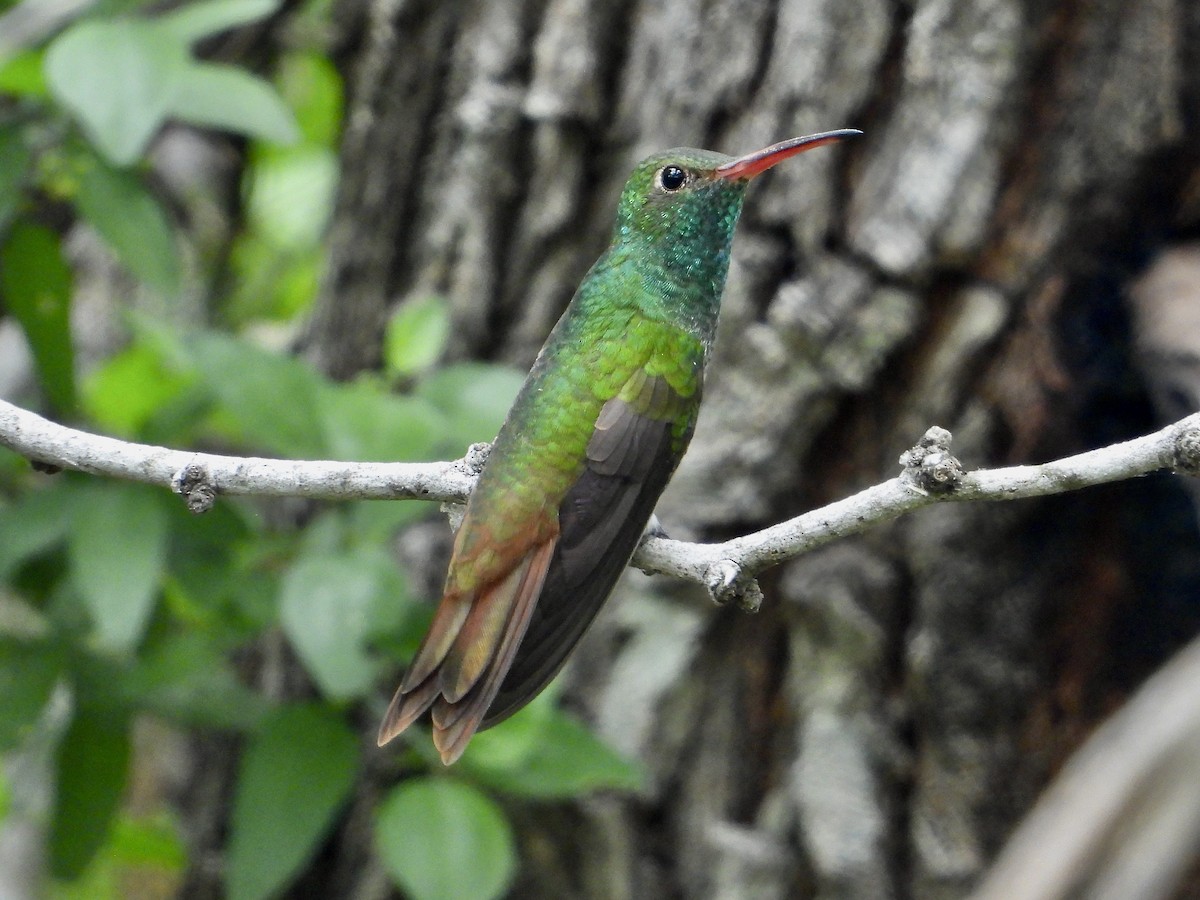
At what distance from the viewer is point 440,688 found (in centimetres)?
224

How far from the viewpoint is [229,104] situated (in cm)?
290

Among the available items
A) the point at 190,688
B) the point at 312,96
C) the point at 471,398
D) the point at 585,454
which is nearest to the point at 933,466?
the point at 585,454

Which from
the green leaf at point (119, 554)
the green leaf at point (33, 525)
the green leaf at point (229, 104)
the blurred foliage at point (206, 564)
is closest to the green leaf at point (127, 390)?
the blurred foliage at point (206, 564)

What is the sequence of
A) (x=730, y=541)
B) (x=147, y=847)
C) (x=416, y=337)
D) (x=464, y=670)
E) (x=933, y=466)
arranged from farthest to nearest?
(x=147, y=847) < (x=416, y=337) < (x=464, y=670) < (x=730, y=541) < (x=933, y=466)

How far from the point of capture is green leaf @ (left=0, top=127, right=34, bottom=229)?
115 inches

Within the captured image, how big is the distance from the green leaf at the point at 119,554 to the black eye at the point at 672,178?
1303 mm

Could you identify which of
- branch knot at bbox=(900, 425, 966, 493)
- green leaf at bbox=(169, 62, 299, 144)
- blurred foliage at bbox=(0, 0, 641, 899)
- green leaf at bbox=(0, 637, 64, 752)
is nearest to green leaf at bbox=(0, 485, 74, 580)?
blurred foliage at bbox=(0, 0, 641, 899)

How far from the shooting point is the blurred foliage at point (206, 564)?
274 centimetres

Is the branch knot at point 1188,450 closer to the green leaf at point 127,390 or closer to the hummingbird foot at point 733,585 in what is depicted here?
the hummingbird foot at point 733,585

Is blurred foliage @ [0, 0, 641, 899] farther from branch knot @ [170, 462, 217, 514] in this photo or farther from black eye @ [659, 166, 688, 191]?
branch knot @ [170, 462, 217, 514]

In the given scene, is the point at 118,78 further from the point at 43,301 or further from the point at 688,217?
the point at 688,217

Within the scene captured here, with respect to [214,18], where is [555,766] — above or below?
below

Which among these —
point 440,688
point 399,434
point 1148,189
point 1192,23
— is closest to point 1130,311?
point 1148,189

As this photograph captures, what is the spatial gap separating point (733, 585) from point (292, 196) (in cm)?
392
